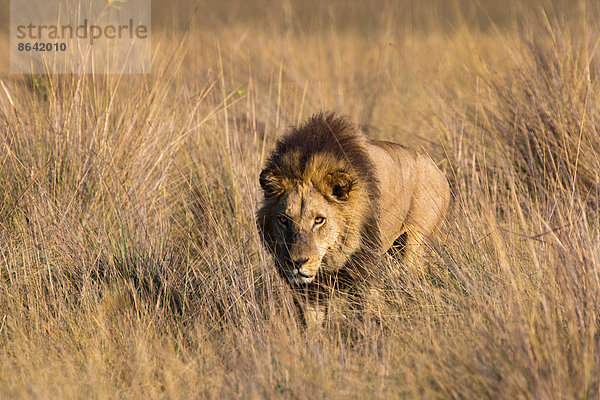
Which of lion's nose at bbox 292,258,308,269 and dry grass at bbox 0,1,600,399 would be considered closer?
dry grass at bbox 0,1,600,399

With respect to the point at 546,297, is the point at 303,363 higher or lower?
lower

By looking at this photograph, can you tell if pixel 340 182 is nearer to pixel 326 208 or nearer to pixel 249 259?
pixel 326 208

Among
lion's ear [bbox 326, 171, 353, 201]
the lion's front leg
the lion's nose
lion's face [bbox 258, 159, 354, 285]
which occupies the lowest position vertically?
the lion's front leg

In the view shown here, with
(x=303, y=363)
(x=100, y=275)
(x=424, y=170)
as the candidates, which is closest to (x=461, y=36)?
(x=424, y=170)

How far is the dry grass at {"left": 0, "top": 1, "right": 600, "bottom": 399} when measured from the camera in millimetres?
3318

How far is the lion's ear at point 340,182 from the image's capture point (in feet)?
15.0

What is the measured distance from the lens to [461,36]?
7.89 m

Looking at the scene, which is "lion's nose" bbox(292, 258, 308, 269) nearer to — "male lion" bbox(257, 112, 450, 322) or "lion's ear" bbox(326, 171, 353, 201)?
"male lion" bbox(257, 112, 450, 322)

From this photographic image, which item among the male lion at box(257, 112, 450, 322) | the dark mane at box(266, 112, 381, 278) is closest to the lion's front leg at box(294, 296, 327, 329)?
the male lion at box(257, 112, 450, 322)

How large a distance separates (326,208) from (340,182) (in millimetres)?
181

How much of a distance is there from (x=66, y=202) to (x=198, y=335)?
189 centimetres

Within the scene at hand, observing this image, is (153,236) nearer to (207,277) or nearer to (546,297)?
(207,277)

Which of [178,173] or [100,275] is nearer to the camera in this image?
[100,275]

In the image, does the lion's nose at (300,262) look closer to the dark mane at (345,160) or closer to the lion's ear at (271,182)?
the dark mane at (345,160)
